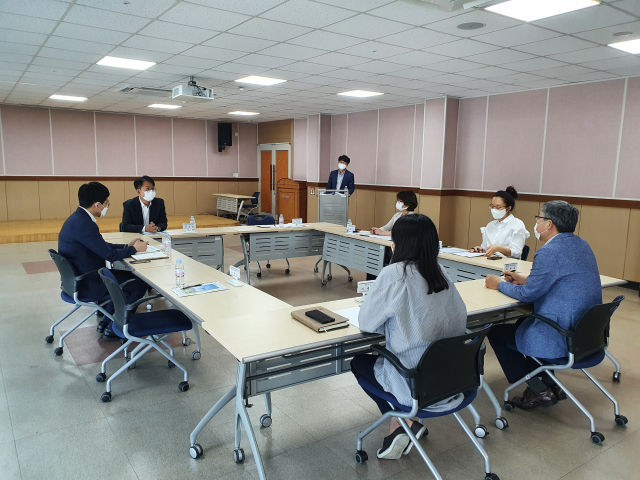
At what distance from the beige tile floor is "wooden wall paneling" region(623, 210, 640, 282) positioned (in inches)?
116

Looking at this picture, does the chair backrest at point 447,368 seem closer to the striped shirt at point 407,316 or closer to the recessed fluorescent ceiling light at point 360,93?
the striped shirt at point 407,316

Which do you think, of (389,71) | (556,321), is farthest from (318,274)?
(556,321)

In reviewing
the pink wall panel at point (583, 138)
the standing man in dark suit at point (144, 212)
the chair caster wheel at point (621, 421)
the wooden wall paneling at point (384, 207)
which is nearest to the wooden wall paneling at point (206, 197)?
the wooden wall paneling at point (384, 207)

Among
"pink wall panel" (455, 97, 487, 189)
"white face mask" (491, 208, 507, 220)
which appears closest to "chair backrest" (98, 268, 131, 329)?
"white face mask" (491, 208, 507, 220)

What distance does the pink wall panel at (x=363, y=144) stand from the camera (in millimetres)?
10367

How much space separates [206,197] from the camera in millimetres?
13609

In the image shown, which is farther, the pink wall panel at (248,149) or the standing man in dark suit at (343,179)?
the pink wall panel at (248,149)

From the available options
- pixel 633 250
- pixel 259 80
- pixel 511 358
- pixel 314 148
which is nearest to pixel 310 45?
pixel 259 80

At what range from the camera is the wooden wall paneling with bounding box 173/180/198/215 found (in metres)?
13.1

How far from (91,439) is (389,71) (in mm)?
5545

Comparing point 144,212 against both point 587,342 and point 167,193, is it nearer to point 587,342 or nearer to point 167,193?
point 587,342

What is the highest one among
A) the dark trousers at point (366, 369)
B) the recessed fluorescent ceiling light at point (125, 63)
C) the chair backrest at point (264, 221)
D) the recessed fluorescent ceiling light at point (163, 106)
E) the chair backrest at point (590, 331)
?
the recessed fluorescent ceiling light at point (163, 106)

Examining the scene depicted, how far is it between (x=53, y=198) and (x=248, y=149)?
553 cm

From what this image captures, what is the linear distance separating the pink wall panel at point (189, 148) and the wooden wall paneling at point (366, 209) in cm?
519
